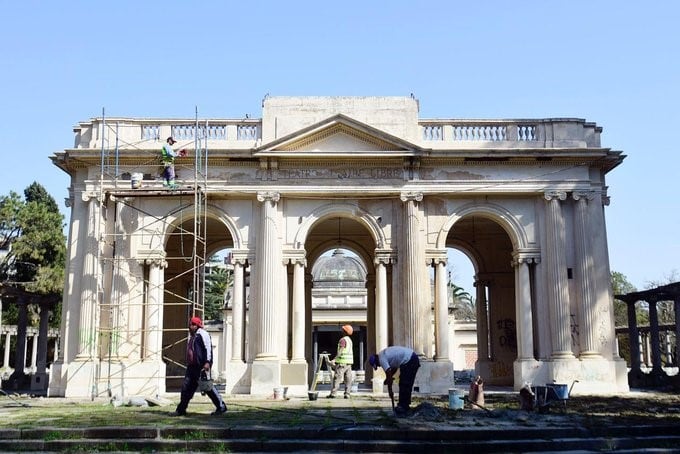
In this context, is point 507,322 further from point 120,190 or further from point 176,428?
point 176,428

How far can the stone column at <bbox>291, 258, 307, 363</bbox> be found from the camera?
2267cm

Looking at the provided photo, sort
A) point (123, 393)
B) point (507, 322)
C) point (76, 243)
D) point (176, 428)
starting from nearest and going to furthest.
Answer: point (176, 428)
point (123, 393)
point (76, 243)
point (507, 322)

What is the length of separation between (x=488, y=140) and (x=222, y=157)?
8.59 metres

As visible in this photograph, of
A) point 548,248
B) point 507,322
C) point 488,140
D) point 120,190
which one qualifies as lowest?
point 507,322

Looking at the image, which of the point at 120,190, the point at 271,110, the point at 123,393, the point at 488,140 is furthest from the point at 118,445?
the point at 488,140

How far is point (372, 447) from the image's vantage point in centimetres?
998

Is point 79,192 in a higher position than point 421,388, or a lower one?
higher

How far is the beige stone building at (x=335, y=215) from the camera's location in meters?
22.2

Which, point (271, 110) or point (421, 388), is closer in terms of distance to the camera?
point (421, 388)

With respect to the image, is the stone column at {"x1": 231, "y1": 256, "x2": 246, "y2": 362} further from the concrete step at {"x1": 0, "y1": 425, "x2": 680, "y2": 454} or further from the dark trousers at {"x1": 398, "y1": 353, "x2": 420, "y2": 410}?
the concrete step at {"x1": 0, "y1": 425, "x2": 680, "y2": 454}

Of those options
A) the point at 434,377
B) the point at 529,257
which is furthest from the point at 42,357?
the point at 529,257

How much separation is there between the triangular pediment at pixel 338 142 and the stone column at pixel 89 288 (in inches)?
216

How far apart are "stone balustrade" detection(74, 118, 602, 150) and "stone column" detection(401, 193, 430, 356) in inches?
88.7

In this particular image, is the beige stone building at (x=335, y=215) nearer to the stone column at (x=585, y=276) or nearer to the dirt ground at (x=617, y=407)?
the stone column at (x=585, y=276)
